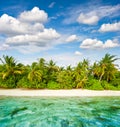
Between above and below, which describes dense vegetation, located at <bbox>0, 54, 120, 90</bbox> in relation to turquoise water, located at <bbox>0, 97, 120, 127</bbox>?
above

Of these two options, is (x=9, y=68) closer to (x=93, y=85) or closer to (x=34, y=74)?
(x=34, y=74)

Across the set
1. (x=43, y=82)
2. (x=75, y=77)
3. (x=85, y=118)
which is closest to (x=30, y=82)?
(x=43, y=82)

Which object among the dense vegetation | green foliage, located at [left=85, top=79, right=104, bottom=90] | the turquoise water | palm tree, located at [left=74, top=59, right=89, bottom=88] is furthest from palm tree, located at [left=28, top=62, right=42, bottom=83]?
the turquoise water

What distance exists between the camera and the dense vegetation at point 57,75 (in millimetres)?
44719

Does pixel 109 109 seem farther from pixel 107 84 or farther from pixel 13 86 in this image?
pixel 13 86

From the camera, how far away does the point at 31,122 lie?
19.7 metres

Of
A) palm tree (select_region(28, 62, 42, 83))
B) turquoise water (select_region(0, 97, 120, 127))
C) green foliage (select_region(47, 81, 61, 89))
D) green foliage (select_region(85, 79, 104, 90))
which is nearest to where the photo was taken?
turquoise water (select_region(0, 97, 120, 127))

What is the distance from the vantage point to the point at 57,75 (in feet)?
153

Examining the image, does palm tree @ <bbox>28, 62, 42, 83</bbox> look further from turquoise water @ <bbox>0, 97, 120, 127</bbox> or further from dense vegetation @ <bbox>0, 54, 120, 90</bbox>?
turquoise water @ <bbox>0, 97, 120, 127</bbox>

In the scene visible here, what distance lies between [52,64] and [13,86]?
32.7ft

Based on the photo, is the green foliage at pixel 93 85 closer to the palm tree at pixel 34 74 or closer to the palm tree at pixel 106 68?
the palm tree at pixel 106 68

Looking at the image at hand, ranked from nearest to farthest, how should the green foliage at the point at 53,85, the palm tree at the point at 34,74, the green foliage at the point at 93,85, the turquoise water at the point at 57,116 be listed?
the turquoise water at the point at 57,116 < the palm tree at the point at 34,74 < the green foliage at the point at 53,85 < the green foliage at the point at 93,85

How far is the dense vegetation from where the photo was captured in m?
44.7

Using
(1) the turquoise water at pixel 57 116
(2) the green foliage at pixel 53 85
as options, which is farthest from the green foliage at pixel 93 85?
(1) the turquoise water at pixel 57 116
